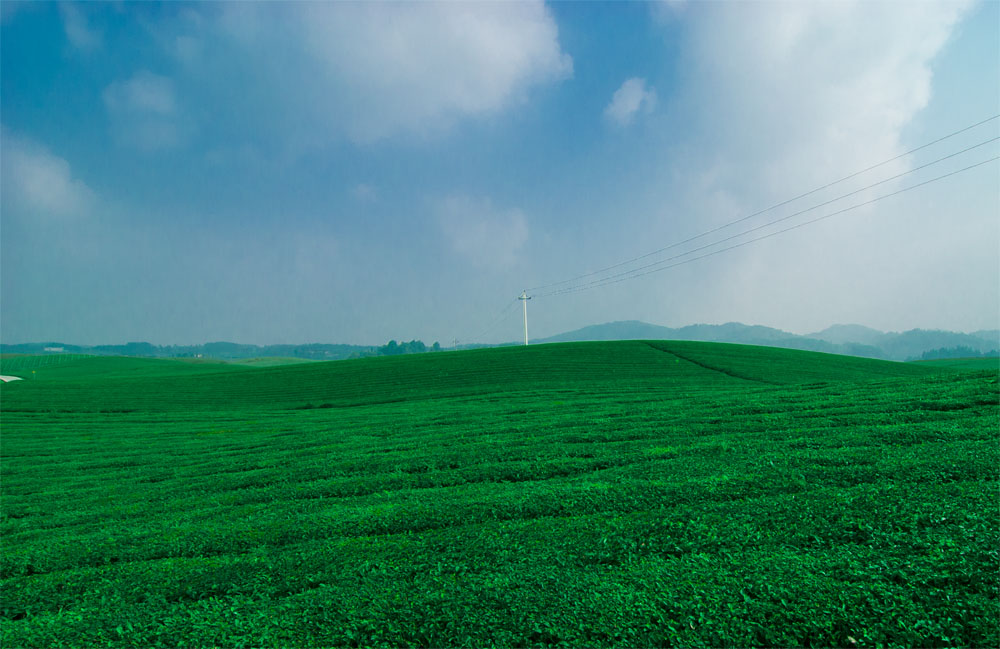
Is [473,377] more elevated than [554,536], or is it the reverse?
[473,377]

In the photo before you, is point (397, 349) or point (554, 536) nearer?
point (554, 536)

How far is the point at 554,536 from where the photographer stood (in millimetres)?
6320

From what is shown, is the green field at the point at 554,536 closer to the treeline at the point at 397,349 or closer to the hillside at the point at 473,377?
the hillside at the point at 473,377

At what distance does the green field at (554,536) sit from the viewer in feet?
14.9

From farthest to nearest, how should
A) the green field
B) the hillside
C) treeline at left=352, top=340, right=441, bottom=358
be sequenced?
treeline at left=352, top=340, right=441, bottom=358
the hillside
the green field

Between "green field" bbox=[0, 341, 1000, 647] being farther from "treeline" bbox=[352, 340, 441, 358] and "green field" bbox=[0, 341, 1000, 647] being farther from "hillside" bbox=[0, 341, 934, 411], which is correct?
"treeline" bbox=[352, 340, 441, 358]

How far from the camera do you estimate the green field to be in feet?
14.9

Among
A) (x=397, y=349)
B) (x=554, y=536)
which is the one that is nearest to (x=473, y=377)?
(x=554, y=536)

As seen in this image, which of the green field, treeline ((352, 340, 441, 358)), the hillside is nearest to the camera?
the green field

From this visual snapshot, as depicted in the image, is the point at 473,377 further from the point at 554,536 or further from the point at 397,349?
the point at 397,349

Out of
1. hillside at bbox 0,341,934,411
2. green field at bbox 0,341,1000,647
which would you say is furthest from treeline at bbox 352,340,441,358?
green field at bbox 0,341,1000,647

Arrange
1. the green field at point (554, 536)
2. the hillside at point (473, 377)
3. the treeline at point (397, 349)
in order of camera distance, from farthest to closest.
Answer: the treeline at point (397, 349) < the hillside at point (473, 377) < the green field at point (554, 536)

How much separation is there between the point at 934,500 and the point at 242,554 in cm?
931

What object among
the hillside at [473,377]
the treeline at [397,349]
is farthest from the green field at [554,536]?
the treeline at [397,349]
